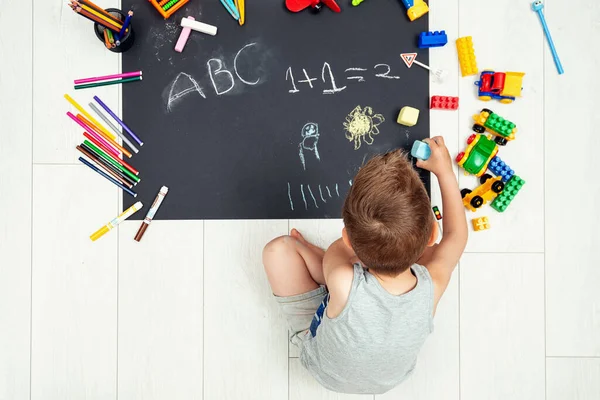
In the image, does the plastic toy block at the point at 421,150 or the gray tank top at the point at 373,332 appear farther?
the plastic toy block at the point at 421,150

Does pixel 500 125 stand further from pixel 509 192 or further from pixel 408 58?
pixel 408 58

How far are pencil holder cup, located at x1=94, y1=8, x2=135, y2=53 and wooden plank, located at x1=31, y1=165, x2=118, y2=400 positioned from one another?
283 millimetres

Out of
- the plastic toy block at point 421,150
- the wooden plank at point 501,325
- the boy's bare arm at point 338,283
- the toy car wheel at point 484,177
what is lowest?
the wooden plank at point 501,325

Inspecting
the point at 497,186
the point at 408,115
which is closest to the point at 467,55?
the point at 408,115

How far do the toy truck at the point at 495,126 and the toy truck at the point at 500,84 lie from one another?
0.13 feet

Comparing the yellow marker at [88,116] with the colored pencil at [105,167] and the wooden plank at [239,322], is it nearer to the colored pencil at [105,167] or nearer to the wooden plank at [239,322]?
the colored pencil at [105,167]

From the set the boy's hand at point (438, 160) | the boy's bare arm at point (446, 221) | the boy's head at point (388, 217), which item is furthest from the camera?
the boy's hand at point (438, 160)

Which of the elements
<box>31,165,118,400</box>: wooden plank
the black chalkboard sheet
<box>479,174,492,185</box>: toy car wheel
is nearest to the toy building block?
the black chalkboard sheet

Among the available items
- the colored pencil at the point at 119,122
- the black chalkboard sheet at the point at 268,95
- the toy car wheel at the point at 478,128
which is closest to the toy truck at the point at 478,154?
the toy car wheel at the point at 478,128

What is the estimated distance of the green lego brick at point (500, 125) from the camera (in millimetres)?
995

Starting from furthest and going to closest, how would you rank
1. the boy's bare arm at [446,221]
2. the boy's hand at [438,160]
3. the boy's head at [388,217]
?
the boy's hand at [438,160] → the boy's bare arm at [446,221] → the boy's head at [388,217]

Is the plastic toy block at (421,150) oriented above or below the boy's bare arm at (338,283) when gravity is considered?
above

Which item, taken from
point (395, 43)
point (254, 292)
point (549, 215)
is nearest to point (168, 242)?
point (254, 292)

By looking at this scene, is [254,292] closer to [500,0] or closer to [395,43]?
[395,43]
